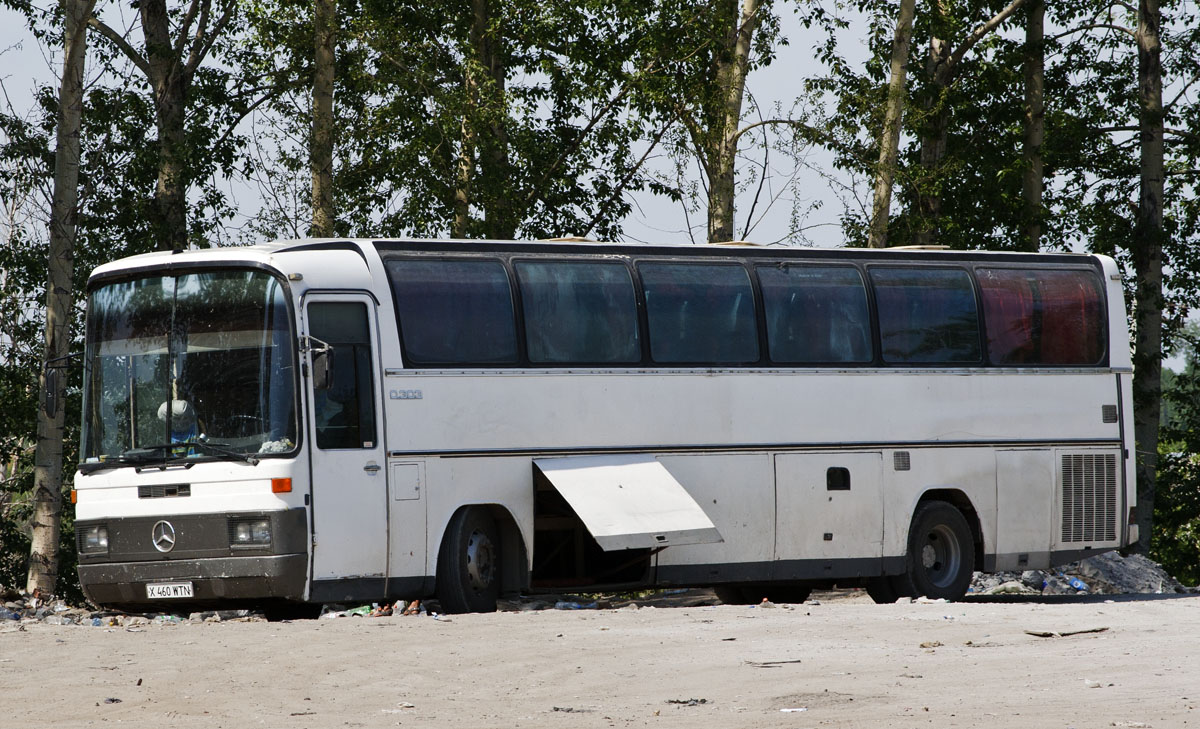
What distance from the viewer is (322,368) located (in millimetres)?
14070

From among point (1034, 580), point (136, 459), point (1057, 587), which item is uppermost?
point (136, 459)

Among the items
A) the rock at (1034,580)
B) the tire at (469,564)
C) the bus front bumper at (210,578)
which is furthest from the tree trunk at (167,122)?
the bus front bumper at (210,578)

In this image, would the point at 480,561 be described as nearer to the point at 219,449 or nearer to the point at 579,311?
the point at 579,311

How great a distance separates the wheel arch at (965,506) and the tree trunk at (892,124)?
1021 centimetres

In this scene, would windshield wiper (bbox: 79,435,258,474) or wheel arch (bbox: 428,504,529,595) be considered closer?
windshield wiper (bbox: 79,435,258,474)

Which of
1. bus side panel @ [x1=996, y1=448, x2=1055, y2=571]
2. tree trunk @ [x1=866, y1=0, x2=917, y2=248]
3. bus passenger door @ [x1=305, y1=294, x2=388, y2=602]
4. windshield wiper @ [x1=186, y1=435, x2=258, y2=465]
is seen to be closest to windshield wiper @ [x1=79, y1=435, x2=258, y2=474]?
windshield wiper @ [x1=186, y1=435, x2=258, y2=465]

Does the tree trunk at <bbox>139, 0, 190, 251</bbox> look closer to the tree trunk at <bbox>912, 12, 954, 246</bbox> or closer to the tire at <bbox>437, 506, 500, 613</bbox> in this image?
the tree trunk at <bbox>912, 12, 954, 246</bbox>

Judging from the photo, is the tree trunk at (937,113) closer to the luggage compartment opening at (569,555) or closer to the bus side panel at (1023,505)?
the bus side panel at (1023,505)

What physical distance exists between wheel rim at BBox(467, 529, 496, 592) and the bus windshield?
6.90 ft

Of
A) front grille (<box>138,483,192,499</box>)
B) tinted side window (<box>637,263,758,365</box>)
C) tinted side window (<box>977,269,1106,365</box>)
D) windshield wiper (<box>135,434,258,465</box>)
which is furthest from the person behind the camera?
tinted side window (<box>977,269,1106,365</box>)

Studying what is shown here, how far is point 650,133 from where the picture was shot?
31.0 meters

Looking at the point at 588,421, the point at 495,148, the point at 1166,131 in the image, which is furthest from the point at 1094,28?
the point at 588,421

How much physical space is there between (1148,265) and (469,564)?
23.8 metres

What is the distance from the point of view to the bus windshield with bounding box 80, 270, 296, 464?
→ 14172 mm
